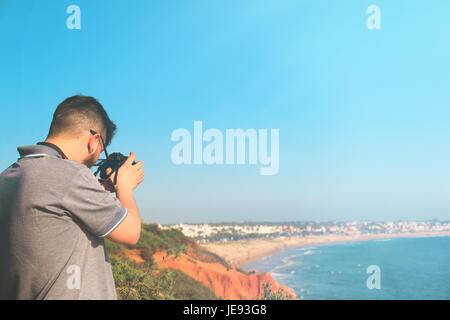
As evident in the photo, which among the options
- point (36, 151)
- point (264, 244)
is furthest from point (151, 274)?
point (264, 244)

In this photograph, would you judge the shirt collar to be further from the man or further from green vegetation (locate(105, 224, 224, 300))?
green vegetation (locate(105, 224, 224, 300))

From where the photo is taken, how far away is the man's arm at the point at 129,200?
1297mm

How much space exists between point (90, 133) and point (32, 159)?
28 centimetres

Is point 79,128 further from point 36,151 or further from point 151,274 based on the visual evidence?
point 151,274

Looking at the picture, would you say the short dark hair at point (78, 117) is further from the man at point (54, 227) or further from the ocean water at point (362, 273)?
the ocean water at point (362, 273)

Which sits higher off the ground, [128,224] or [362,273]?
[128,224]

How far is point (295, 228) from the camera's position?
130875mm

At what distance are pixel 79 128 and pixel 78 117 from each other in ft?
0.15

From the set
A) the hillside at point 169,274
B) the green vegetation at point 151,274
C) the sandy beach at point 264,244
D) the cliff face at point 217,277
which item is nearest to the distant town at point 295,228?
the sandy beach at point 264,244

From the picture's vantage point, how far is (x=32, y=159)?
1190 millimetres

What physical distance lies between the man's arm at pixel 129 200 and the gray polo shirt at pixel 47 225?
79mm

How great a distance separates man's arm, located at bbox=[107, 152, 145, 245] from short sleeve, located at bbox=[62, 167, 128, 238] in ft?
0.15

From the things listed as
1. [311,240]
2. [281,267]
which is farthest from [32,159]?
[311,240]
